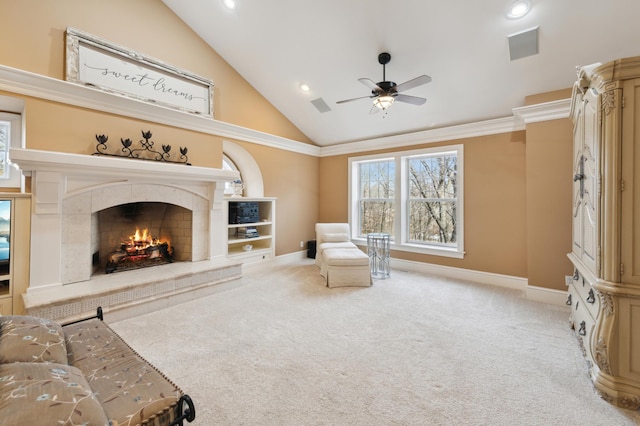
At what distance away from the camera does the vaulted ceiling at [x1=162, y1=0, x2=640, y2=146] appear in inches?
114

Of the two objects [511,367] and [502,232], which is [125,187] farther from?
[502,232]

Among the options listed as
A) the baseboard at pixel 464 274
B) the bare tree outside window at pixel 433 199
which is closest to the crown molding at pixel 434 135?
the bare tree outside window at pixel 433 199

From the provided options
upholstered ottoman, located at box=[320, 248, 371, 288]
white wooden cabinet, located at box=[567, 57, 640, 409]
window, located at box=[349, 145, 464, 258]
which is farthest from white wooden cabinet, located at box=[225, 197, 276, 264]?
white wooden cabinet, located at box=[567, 57, 640, 409]

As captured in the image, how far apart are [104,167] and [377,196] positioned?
4598mm

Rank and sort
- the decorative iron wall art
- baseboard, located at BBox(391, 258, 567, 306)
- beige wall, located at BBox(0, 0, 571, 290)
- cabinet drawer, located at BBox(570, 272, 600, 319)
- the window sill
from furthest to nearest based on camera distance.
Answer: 1. the window sill
2. baseboard, located at BBox(391, 258, 567, 306)
3. the decorative iron wall art
4. beige wall, located at BBox(0, 0, 571, 290)
5. cabinet drawer, located at BBox(570, 272, 600, 319)

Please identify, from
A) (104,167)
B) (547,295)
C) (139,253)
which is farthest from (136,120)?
(547,295)

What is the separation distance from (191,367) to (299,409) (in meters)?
1.00

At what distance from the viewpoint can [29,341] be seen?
4.40ft

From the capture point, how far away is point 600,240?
196cm

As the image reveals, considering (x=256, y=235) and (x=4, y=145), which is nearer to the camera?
(x=4, y=145)

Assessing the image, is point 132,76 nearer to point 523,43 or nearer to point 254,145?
point 254,145

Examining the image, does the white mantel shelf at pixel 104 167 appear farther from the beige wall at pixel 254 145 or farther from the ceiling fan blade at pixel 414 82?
the ceiling fan blade at pixel 414 82

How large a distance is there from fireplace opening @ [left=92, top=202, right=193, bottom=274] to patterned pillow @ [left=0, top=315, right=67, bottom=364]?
241cm

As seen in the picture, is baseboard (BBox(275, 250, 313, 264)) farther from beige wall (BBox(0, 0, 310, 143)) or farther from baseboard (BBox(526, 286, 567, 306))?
baseboard (BBox(526, 286, 567, 306))
